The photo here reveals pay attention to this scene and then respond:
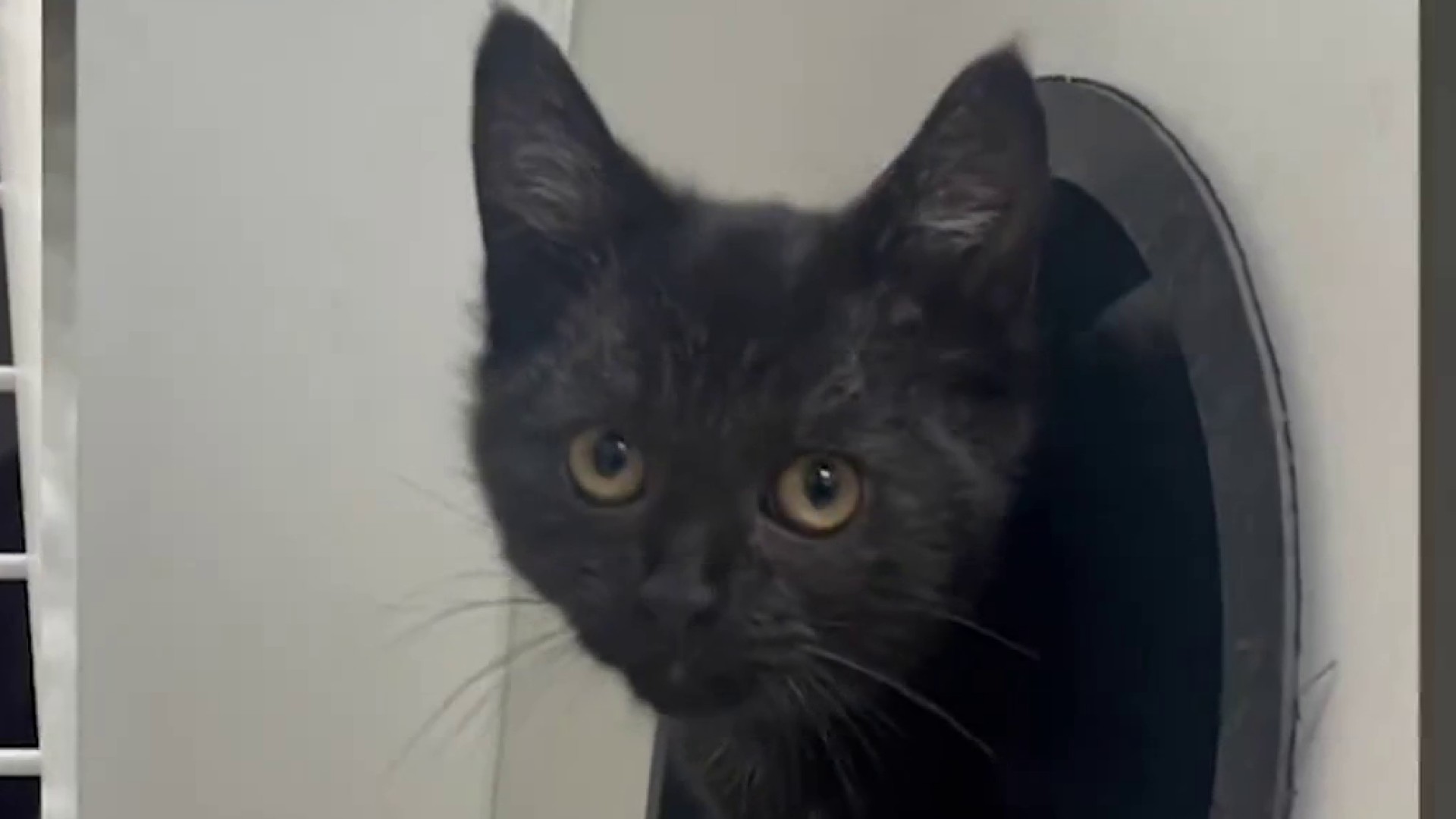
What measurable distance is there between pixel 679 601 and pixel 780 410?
0.23ft

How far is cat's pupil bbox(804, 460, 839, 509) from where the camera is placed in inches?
20.8

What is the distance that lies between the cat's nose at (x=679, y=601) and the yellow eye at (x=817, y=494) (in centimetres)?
4

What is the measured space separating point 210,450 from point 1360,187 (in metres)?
0.56

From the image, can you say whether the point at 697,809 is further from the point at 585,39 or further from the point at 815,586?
the point at 585,39

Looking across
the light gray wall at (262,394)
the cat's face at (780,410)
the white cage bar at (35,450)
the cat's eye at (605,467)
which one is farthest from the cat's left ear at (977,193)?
the white cage bar at (35,450)

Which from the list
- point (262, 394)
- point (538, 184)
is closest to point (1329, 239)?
point (538, 184)

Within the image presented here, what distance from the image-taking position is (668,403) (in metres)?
0.57

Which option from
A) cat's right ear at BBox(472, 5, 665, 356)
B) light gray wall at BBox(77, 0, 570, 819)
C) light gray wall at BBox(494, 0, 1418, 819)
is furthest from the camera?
light gray wall at BBox(77, 0, 570, 819)

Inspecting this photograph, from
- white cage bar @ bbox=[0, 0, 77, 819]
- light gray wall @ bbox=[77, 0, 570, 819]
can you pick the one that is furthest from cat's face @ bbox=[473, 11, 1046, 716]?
white cage bar @ bbox=[0, 0, 77, 819]

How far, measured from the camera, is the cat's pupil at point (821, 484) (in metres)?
0.53

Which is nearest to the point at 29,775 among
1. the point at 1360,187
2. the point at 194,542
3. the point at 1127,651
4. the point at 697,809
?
the point at 194,542

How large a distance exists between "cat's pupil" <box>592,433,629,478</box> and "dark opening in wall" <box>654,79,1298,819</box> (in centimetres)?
15

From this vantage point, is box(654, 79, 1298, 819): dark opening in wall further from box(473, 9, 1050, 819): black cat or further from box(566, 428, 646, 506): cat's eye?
box(566, 428, 646, 506): cat's eye

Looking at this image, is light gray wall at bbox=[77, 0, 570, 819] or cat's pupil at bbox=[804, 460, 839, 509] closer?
cat's pupil at bbox=[804, 460, 839, 509]
